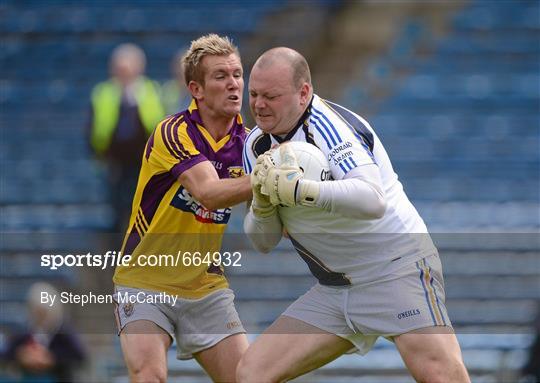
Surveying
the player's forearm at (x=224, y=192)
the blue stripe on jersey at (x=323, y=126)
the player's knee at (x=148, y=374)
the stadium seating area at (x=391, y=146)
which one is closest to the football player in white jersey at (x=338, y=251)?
the blue stripe on jersey at (x=323, y=126)

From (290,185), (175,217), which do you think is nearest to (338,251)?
(290,185)

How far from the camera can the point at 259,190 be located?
4.90 meters

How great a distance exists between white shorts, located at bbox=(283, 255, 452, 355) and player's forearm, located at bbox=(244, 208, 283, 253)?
0.32 meters

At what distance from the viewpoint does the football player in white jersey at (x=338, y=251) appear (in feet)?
16.0

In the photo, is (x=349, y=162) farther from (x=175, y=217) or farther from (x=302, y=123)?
(x=175, y=217)

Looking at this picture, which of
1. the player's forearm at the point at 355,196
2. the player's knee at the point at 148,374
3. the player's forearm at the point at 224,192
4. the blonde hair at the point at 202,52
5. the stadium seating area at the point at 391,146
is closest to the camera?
the player's forearm at the point at 355,196

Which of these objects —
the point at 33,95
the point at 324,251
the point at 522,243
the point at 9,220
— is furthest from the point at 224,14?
the point at 324,251

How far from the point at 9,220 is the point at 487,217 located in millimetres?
4897

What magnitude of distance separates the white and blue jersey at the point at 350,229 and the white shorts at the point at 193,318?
71 centimetres

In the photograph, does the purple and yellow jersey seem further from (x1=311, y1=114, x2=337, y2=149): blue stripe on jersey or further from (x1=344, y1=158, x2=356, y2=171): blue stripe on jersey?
(x1=344, y1=158, x2=356, y2=171): blue stripe on jersey

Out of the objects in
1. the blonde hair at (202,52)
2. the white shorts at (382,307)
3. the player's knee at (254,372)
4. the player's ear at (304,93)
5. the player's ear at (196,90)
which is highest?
the blonde hair at (202,52)

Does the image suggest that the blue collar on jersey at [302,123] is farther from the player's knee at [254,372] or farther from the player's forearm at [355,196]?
the player's knee at [254,372]

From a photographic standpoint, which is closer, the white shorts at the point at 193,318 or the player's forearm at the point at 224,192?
the player's forearm at the point at 224,192

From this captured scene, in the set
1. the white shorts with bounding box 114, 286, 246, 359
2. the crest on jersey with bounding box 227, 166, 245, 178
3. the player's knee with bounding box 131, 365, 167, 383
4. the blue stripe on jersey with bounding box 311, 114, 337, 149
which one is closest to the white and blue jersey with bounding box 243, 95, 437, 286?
the blue stripe on jersey with bounding box 311, 114, 337, 149
